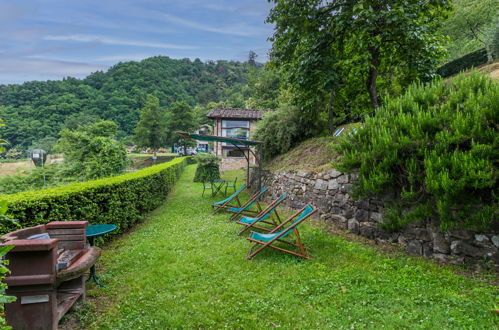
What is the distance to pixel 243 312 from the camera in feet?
9.87

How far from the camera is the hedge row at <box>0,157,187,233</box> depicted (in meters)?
3.70

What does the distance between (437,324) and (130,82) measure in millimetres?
62972

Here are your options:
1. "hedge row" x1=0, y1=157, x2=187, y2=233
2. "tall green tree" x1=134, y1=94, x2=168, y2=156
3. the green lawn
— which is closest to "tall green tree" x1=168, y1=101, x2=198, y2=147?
"tall green tree" x1=134, y1=94, x2=168, y2=156

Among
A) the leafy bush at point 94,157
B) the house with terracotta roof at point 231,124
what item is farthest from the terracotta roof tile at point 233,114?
the leafy bush at point 94,157

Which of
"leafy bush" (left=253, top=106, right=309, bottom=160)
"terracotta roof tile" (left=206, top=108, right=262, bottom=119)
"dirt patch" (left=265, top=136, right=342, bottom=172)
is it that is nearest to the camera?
"dirt patch" (left=265, top=136, right=342, bottom=172)

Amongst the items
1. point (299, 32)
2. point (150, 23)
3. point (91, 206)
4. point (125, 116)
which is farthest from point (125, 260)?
point (125, 116)

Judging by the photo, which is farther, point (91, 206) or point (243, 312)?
point (91, 206)

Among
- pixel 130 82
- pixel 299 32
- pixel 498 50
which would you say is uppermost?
pixel 130 82

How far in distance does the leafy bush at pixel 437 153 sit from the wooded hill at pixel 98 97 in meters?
49.3

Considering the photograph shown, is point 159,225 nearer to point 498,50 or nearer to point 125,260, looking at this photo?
point 125,260

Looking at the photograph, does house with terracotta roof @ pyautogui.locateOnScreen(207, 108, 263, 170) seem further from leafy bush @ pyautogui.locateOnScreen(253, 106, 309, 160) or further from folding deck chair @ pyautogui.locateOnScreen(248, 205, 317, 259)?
folding deck chair @ pyautogui.locateOnScreen(248, 205, 317, 259)

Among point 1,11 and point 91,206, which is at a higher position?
point 1,11

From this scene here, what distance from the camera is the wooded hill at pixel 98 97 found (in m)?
45.5

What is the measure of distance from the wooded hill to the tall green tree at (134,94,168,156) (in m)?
10.8
